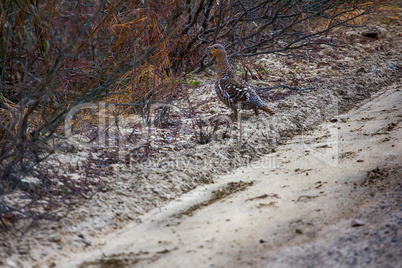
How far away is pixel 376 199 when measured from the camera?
3426mm

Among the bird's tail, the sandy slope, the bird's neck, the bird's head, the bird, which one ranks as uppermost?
the bird's head

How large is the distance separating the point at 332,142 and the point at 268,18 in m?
2.54

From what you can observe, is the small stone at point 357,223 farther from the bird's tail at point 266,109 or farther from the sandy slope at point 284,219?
the bird's tail at point 266,109

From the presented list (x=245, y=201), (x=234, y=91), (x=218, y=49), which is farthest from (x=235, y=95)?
(x=245, y=201)

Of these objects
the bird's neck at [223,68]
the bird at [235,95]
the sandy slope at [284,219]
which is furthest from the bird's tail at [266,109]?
the sandy slope at [284,219]

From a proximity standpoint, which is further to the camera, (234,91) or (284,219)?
(234,91)

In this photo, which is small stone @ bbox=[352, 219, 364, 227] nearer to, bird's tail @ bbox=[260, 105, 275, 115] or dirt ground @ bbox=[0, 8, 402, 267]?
dirt ground @ bbox=[0, 8, 402, 267]

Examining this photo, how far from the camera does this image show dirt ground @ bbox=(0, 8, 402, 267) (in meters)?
2.81

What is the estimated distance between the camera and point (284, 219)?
328 centimetres

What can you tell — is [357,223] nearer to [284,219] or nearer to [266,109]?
[284,219]

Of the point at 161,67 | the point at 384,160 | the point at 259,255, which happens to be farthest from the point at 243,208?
the point at 161,67

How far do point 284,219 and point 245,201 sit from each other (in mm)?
489

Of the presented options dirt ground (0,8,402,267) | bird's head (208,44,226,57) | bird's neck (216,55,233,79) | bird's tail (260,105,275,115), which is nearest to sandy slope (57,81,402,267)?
dirt ground (0,8,402,267)

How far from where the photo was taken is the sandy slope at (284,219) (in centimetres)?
276
